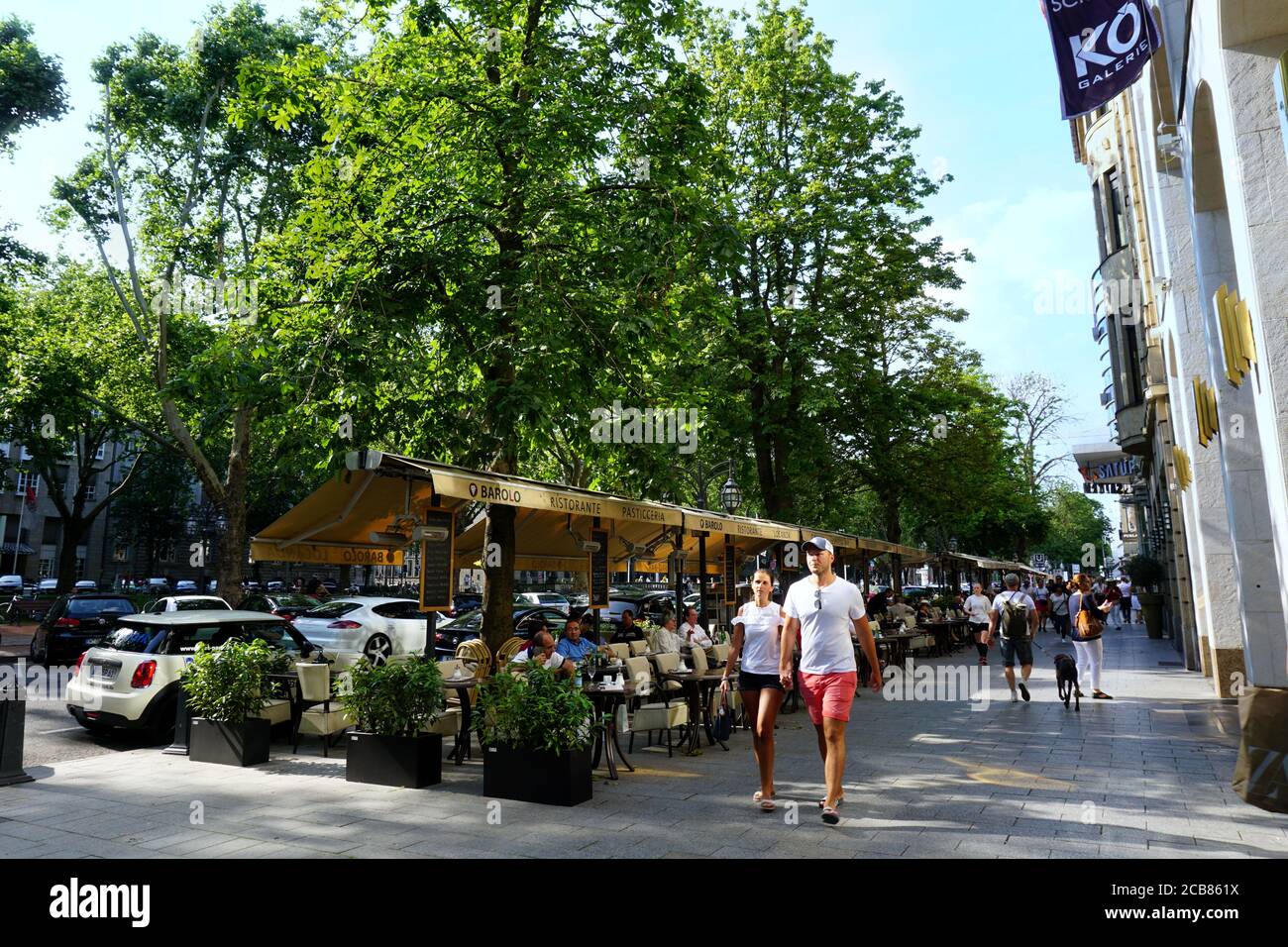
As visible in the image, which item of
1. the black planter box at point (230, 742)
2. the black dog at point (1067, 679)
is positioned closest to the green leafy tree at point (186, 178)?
the black planter box at point (230, 742)

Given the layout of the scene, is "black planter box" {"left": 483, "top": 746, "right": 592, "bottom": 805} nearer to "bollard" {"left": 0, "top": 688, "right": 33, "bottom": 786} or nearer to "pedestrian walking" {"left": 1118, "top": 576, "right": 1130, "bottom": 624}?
"bollard" {"left": 0, "top": 688, "right": 33, "bottom": 786}

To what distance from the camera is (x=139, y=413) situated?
3006 centimetres

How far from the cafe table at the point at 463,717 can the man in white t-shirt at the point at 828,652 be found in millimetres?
3958

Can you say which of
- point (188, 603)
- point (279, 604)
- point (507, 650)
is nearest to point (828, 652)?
point (507, 650)

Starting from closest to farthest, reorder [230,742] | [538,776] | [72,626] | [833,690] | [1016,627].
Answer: [833,690], [538,776], [230,742], [1016,627], [72,626]

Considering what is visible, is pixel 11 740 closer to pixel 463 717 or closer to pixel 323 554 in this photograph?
pixel 323 554

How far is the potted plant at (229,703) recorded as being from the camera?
336 inches

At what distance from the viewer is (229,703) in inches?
338

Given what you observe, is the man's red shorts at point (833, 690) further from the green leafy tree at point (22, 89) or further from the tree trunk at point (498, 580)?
the green leafy tree at point (22, 89)

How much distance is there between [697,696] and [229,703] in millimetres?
5116
